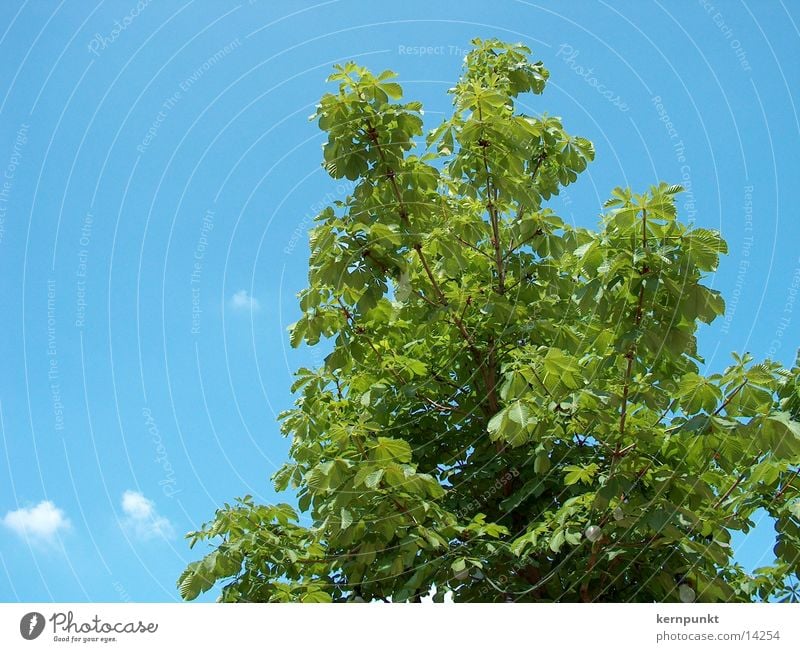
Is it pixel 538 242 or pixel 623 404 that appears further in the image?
pixel 538 242

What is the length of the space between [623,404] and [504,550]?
1.86m

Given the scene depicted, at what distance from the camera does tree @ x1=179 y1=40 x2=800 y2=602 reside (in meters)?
5.94

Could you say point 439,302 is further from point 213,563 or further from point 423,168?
point 213,563

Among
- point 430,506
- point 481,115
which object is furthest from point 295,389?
point 481,115

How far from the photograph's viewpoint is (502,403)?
26.2 feet

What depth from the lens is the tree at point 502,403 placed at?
5941mm
